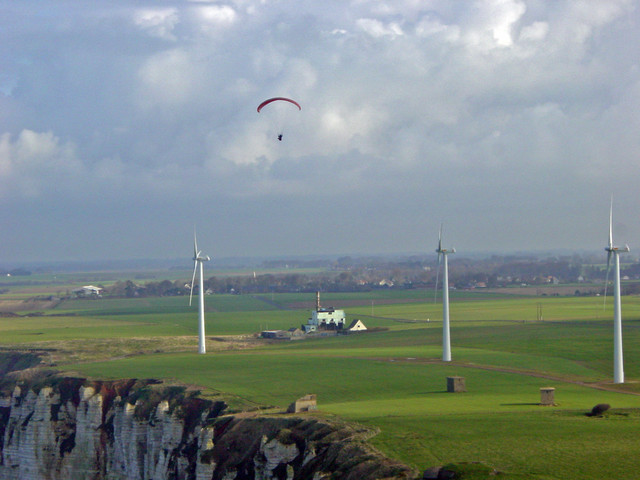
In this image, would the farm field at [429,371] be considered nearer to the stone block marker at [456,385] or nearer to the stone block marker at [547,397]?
the stone block marker at [547,397]

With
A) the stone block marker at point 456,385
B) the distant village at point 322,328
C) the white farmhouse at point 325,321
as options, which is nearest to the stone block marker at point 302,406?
the stone block marker at point 456,385

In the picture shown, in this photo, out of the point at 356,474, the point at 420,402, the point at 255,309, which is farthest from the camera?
the point at 255,309

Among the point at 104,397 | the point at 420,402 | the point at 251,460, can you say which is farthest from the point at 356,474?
the point at 104,397

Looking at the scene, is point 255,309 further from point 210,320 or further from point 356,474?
point 356,474

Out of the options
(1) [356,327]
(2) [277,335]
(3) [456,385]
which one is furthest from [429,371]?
(1) [356,327]

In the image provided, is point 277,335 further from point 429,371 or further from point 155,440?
point 155,440

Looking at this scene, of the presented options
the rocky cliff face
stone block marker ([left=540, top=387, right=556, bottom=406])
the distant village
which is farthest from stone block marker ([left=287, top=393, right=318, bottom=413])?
the distant village
